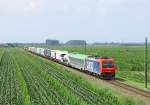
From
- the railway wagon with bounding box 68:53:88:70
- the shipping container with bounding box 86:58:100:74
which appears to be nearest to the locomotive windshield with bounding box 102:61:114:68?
the shipping container with bounding box 86:58:100:74

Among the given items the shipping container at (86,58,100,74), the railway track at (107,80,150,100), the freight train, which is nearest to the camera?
the railway track at (107,80,150,100)

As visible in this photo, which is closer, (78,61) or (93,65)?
(93,65)

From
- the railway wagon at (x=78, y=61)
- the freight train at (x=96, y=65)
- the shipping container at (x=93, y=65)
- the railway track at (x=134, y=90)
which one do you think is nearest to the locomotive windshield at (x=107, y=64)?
the freight train at (x=96, y=65)

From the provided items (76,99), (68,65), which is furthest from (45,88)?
(68,65)

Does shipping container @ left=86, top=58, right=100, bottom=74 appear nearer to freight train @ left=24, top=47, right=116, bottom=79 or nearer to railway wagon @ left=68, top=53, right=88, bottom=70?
freight train @ left=24, top=47, right=116, bottom=79

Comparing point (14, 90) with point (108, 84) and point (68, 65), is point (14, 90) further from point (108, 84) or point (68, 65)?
point (68, 65)

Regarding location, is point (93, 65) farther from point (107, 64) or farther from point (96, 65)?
point (107, 64)

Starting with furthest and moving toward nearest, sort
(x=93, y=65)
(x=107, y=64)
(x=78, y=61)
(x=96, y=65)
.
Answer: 1. (x=78, y=61)
2. (x=93, y=65)
3. (x=96, y=65)
4. (x=107, y=64)

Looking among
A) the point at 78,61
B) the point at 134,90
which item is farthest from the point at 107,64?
the point at 78,61

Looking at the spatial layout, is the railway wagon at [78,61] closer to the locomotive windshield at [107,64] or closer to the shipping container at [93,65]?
the shipping container at [93,65]

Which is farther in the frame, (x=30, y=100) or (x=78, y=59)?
(x=78, y=59)

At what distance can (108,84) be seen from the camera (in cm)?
4575

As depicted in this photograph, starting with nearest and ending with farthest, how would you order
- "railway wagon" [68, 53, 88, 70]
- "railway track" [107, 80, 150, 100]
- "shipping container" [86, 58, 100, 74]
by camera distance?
1. "railway track" [107, 80, 150, 100]
2. "shipping container" [86, 58, 100, 74]
3. "railway wagon" [68, 53, 88, 70]

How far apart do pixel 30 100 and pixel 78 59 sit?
115ft
